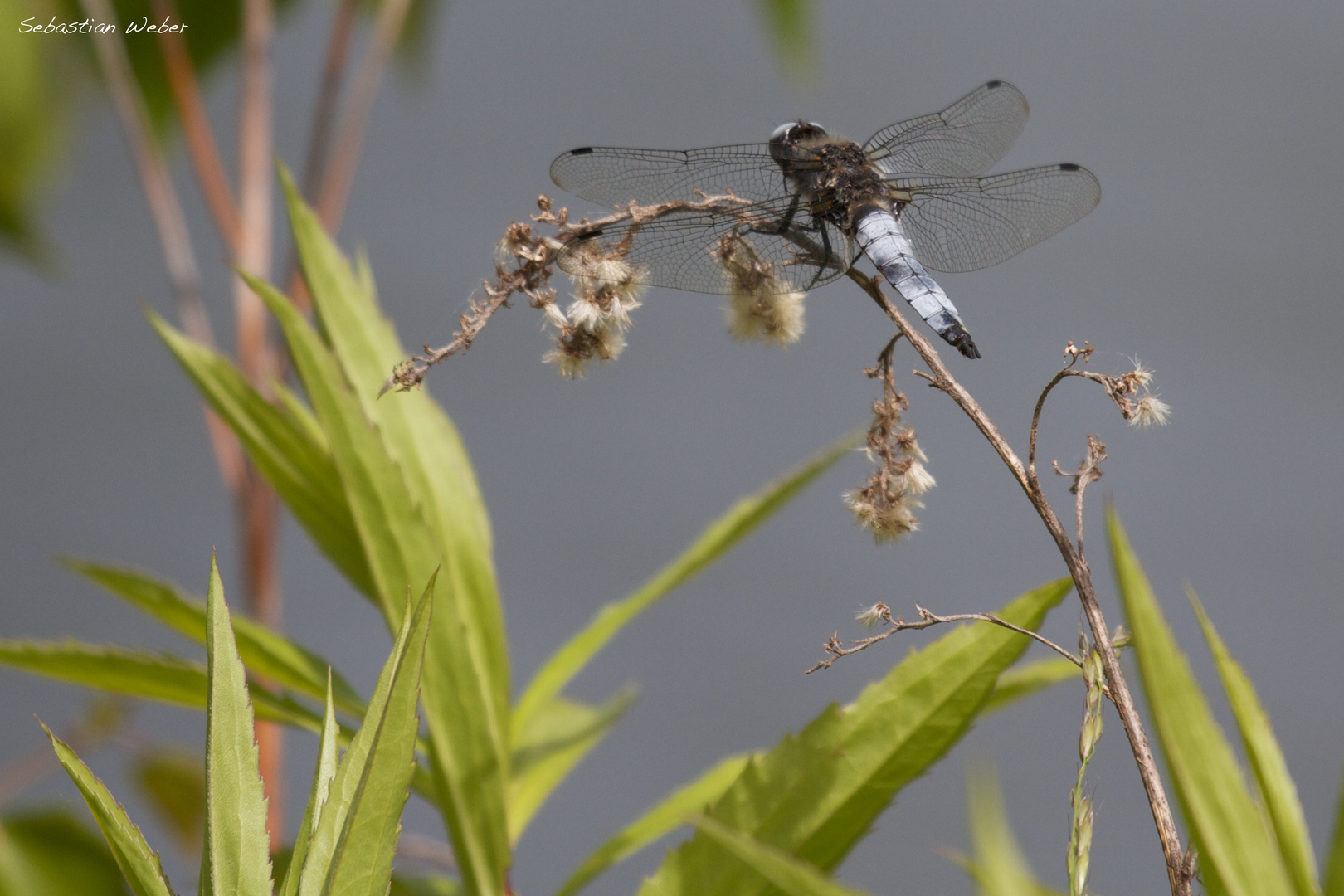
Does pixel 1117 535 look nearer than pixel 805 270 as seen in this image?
Yes

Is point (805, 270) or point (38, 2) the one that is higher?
point (38, 2)

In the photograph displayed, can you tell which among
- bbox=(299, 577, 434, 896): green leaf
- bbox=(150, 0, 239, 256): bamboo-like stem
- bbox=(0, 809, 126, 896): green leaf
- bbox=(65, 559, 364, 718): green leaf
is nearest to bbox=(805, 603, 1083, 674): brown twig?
bbox=(299, 577, 434, 896): green leaf

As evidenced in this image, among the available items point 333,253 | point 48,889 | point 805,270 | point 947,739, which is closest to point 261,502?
point 48,889

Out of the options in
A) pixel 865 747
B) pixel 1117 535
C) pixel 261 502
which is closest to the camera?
pixel 1117 535

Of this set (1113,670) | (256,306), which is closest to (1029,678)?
(1113,670)

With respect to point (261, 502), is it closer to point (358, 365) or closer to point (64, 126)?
point (358, 365)

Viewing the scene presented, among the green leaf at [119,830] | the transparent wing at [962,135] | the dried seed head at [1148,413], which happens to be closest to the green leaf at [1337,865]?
the dried seed head at [1148,413]

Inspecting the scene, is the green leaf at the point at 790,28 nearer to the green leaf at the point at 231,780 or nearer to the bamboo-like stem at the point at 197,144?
the bamboo-like stem at the point at 197,144

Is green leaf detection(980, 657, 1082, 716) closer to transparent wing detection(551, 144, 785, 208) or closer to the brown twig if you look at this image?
the brown twig
